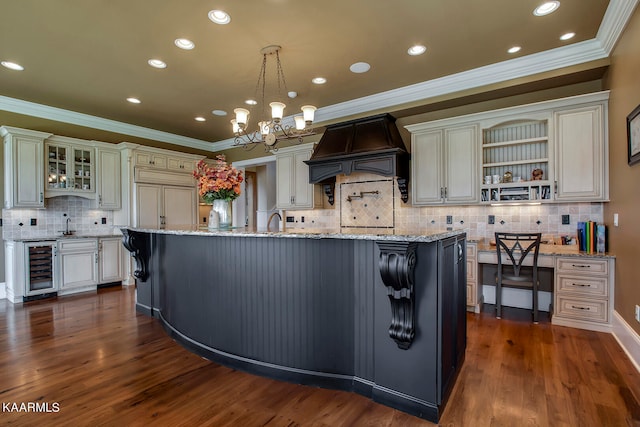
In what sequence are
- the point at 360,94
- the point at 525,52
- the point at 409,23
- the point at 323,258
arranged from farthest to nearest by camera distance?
the point at 360,94 < the point at 525,52 < the point at 409,23 < the point at 323,258

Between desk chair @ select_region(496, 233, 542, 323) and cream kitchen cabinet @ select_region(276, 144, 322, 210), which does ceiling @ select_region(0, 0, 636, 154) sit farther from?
desk chair @ select_region(496, 233, 542, 323)

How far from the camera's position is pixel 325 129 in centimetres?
519

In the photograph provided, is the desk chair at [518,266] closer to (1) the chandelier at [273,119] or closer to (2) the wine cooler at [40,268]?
(1) the chandelier at [273,119]

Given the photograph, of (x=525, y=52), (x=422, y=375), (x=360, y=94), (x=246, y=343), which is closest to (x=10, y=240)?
(x=246, y=343)

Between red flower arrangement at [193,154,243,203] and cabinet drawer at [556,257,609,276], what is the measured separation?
3.42 m

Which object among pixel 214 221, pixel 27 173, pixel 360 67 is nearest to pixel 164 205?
pixel 27 173

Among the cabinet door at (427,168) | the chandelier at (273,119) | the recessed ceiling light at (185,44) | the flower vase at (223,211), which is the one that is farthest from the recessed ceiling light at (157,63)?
the cabinet door at (427,168)

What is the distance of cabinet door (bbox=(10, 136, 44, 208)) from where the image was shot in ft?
14.9

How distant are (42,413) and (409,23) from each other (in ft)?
12.8

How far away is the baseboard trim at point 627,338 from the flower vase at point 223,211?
3469mm

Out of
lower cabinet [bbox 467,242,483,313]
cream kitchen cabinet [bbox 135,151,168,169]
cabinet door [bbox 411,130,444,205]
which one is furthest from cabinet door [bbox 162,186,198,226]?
lower cabinet [bbox 467,242,483,313]

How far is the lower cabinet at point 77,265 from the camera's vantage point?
4836 millimetres

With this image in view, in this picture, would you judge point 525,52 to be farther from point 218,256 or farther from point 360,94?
point 218,256

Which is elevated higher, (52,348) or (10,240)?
(10,240)
